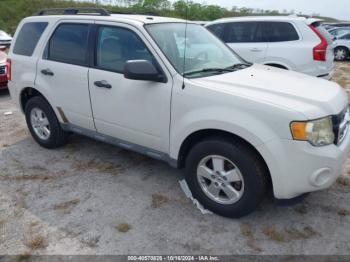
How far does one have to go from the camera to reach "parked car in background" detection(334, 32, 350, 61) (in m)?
14.5

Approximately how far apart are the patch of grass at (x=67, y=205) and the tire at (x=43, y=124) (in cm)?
143

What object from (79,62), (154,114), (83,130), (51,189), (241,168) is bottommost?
(51,189)

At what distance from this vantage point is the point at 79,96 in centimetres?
402

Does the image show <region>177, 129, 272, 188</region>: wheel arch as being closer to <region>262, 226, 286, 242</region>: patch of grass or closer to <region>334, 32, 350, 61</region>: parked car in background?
<region>262, 226, 286, 242</region>: patch of grass

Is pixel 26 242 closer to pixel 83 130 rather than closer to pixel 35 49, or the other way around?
pixel 83 130

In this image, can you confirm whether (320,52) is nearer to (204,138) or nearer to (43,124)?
(204,138)

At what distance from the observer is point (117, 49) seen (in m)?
3.65

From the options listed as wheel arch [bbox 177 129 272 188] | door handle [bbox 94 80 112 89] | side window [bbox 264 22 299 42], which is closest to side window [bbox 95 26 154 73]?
door handle [bbox 94 80 112 89]

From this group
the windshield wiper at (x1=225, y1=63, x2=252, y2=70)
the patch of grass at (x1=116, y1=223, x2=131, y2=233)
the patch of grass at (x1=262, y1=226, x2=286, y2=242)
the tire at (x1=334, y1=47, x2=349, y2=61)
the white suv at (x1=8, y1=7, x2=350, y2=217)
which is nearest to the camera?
the white suv at (x1=8, y1=7, x2=350, y2=217)

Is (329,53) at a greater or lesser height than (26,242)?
greater

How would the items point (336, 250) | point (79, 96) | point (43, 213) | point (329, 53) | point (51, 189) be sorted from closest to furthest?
point (336, 250) < point (43, 213) < point (51, 189) < point (79, 96) < point (329, 53)

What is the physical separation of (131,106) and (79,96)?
2.89 ft

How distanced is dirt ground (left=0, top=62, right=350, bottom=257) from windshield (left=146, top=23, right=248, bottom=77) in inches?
53.6

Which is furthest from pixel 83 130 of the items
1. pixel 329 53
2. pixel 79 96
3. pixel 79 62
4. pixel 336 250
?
pixel 329 53
